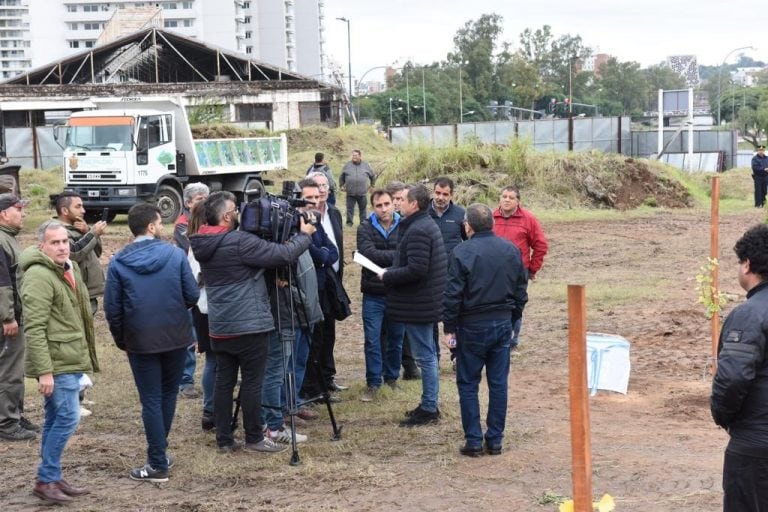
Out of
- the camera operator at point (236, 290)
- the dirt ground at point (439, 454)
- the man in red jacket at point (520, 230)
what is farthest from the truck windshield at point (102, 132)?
the camera operator at point (236, 290)

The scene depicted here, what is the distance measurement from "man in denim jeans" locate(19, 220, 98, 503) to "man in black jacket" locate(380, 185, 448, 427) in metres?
2.73

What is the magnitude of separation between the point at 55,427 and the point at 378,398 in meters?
3.51

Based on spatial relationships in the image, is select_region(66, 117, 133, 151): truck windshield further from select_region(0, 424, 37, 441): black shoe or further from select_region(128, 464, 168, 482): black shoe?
select_region(128, 464, 168, 482): black shoe

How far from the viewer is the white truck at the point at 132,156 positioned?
960 inches

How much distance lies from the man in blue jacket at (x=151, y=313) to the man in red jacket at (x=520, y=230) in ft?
15.1

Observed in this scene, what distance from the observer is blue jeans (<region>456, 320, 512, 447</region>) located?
7480 millimetres

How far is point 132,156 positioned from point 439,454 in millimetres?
18247

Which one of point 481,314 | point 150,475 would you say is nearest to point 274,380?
point 150,475

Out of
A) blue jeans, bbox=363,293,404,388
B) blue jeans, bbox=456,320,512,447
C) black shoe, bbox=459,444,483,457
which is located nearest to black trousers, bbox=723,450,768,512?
blue jeans, bbox=456,320,512,447

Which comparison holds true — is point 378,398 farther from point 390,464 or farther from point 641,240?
point 641,240

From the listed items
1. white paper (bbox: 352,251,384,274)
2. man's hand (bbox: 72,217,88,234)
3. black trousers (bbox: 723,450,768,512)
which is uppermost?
man's hand (bbox: 72,217,88,234)

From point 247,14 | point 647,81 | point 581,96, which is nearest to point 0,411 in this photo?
point 247,14

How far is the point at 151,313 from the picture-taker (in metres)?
6.90

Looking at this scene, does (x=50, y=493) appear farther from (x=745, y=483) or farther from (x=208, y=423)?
(x=745, y=483)
